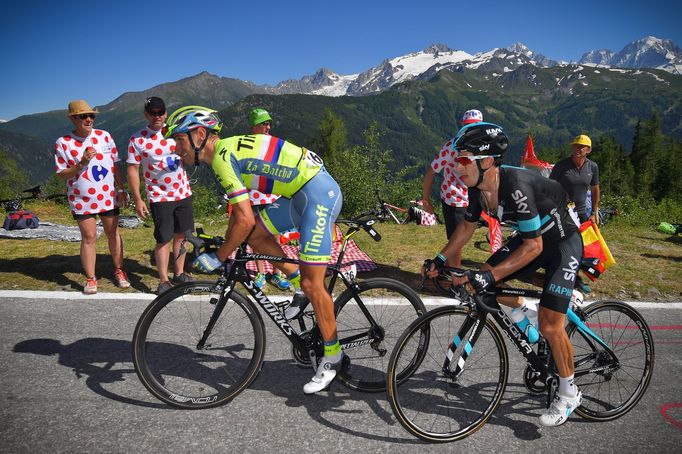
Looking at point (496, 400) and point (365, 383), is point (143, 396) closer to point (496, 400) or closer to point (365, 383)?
point (365, 383)

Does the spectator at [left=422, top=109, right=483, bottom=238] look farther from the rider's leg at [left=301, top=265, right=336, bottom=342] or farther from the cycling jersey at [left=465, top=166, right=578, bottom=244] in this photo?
the rider's leg at [left=301, top=265, right=336, bottom=342]

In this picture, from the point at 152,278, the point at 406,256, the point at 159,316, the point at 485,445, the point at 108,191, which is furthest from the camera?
the point at 406,256

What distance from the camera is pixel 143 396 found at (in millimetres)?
3564

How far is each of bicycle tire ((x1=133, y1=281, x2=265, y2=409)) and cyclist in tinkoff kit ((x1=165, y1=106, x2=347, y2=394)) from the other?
19.1 inches

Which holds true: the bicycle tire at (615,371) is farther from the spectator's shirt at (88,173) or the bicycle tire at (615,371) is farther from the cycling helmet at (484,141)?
the spectator's shirt at (88,173)

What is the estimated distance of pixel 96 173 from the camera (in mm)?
5738

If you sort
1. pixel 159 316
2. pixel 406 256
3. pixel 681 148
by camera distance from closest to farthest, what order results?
1. pixel 159 316
2. pixel 406 256
3. pixel 681 148

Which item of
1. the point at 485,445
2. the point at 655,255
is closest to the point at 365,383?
the point at 485,445

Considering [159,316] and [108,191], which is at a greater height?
[108,191]

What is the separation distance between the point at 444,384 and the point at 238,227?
2.34 m

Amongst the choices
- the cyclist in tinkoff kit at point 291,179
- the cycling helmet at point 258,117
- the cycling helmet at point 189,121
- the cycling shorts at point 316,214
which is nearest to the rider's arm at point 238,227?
the cyclist in tinkoff kit at point 291,179

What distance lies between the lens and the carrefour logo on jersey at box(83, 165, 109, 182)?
5680 mm

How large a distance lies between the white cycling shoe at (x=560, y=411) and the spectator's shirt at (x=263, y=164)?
2.63 metres

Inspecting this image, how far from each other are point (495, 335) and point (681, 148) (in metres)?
117
